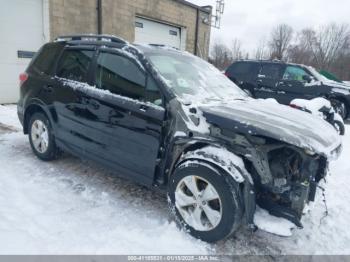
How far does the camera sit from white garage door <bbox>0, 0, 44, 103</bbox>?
850 cm

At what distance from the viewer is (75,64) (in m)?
3.97

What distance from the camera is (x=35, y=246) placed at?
2.59m

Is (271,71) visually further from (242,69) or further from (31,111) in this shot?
(31,111)

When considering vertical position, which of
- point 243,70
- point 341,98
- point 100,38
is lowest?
point 341,98

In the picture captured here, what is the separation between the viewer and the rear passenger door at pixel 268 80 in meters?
9.73

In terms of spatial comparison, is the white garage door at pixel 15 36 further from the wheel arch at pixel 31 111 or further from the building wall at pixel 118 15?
the wheel arch at pixel 31 111

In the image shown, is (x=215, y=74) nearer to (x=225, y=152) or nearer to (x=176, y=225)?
(x=225, y=152)

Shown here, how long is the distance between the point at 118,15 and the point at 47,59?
26.1 ft

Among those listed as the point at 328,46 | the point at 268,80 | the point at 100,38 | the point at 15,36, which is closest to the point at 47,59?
the point at 100,38

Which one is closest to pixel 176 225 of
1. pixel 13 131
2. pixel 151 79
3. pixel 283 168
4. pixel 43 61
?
pixel 283 168

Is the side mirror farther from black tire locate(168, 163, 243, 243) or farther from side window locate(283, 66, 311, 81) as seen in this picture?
black tire locate(168, 163, 243, 243)

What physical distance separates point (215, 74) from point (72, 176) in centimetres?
237

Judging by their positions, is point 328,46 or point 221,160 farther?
point 328,46

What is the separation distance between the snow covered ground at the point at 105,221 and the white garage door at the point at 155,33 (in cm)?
922
